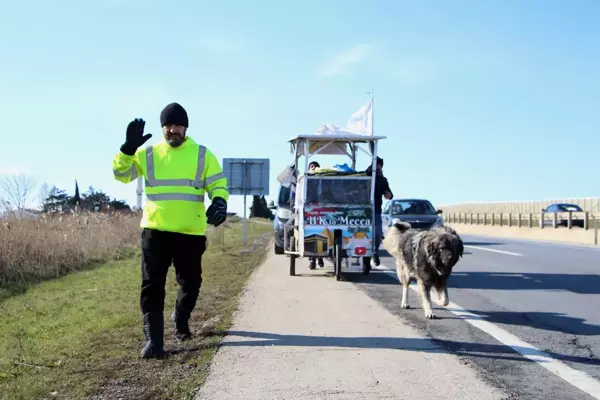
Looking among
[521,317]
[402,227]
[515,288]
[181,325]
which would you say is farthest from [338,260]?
[181,325]

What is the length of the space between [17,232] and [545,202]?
144 feet

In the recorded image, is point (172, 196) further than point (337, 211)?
No

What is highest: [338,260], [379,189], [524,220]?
[379,189]

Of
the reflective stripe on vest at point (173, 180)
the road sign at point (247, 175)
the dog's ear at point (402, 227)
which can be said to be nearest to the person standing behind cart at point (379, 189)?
the dog's ear at point (402, 227)

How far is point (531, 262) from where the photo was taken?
56.6 ft

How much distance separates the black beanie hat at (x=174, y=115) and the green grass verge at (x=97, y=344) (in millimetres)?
2240

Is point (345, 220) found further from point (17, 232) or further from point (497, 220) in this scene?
point (497, 220)

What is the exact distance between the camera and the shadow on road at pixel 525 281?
1195 centimetres

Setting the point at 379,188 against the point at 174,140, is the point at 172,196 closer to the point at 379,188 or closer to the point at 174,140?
the point at 174,140

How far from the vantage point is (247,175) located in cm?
2709

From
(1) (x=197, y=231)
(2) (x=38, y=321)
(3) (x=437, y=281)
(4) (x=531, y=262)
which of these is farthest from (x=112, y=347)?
(4) (x=531, y=262)

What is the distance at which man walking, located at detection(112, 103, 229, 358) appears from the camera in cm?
645

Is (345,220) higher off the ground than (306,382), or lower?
higher

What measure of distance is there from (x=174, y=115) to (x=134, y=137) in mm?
450
